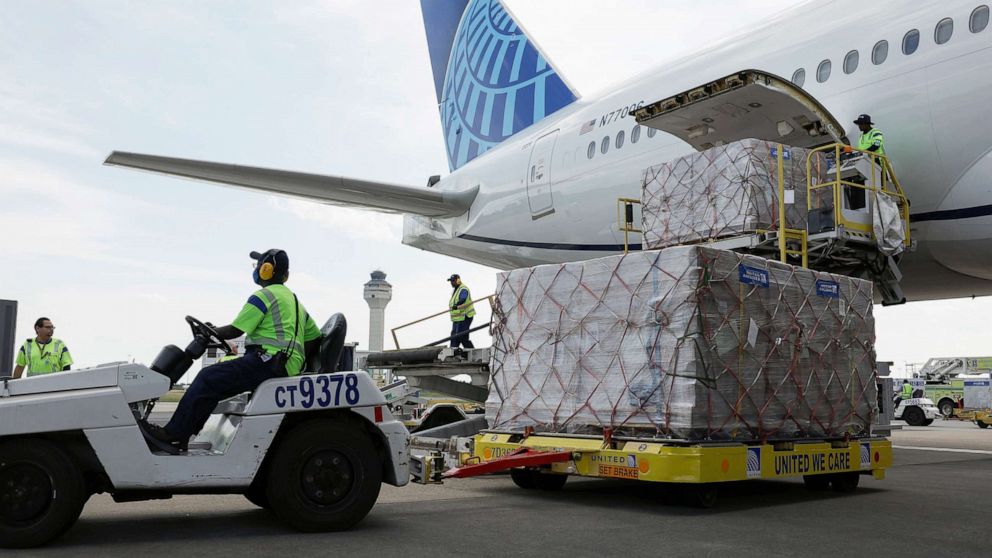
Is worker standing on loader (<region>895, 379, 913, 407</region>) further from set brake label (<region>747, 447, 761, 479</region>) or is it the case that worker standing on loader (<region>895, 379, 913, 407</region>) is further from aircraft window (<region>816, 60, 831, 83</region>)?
set brake label (<region>747, 447, 761, 479</region>)

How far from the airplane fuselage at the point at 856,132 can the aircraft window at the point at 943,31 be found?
4 cm

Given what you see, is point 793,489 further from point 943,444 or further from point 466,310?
point 943,444

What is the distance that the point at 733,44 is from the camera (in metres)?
12.2

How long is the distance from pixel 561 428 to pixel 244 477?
9.97ft

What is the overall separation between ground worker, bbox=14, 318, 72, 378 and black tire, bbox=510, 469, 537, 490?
5.87 m

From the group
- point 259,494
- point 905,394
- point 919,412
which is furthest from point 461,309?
point 905,394

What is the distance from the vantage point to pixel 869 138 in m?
9.26

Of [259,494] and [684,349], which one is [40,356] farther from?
[684,349]

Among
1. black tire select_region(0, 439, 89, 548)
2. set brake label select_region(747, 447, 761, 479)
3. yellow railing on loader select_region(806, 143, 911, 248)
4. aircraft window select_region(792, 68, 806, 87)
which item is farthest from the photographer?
aircraft window select_region(792, 68, 806, 87)

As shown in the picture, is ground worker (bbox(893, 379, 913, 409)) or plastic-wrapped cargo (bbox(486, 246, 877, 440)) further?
ground worker (bbox(893, 379, 913, 409))

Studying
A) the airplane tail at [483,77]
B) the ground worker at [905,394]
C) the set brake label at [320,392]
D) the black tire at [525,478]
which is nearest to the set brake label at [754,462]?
the black tire at [525,478]

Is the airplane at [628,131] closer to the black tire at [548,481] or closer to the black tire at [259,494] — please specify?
the black tire at [548,481]

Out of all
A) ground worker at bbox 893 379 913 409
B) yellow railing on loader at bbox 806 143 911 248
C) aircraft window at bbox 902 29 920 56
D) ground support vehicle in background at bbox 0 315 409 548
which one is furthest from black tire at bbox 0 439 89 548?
ground worker at bbox 893 379 913 409

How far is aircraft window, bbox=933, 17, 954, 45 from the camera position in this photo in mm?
9133
